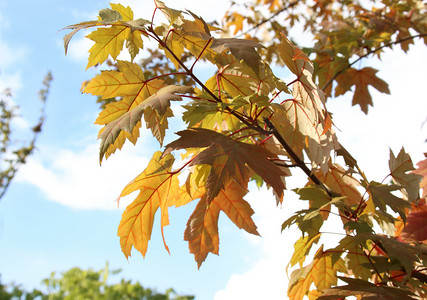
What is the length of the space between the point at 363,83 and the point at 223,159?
159 cm

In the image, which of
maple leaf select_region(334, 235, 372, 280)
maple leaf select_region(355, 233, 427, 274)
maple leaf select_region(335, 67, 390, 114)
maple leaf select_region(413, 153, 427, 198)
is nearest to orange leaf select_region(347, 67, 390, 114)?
maple leaf select_region(335, 67, 390, 114)

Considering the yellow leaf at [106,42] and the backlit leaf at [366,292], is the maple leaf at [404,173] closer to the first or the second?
the backlit leaf at [366,292]

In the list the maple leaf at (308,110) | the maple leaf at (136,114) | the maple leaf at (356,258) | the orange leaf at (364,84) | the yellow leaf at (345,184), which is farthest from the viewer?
the orange leaf at (364,84)

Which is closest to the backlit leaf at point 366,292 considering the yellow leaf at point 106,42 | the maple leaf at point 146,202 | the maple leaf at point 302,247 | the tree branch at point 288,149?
the maple leaf at point 302,247

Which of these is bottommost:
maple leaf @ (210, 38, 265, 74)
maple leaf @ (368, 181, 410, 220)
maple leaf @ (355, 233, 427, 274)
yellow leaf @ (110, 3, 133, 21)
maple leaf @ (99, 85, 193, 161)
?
maple leaf @ (355, 233, 427, 274)

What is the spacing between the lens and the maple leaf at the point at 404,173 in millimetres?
1009

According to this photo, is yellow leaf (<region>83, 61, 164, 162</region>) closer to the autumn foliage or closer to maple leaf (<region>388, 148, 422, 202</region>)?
the autumn foliage

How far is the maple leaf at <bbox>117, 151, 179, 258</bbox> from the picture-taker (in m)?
0.88

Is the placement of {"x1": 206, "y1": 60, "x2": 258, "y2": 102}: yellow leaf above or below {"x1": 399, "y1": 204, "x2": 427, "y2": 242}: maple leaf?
above

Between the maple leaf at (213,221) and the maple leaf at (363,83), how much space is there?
1.38 meters

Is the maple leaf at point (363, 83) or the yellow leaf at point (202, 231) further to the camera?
the maple leaf at point (363, 83)

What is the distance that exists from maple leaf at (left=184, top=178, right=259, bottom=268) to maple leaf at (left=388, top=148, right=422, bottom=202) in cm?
45

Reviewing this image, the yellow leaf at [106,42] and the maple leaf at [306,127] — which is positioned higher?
the yellow leaf at [106,42]

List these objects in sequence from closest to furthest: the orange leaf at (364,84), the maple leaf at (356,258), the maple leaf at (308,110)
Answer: the maple leaf at (308,110) < the maple leaf at (356,258) < the orange leaf at (364,84)
